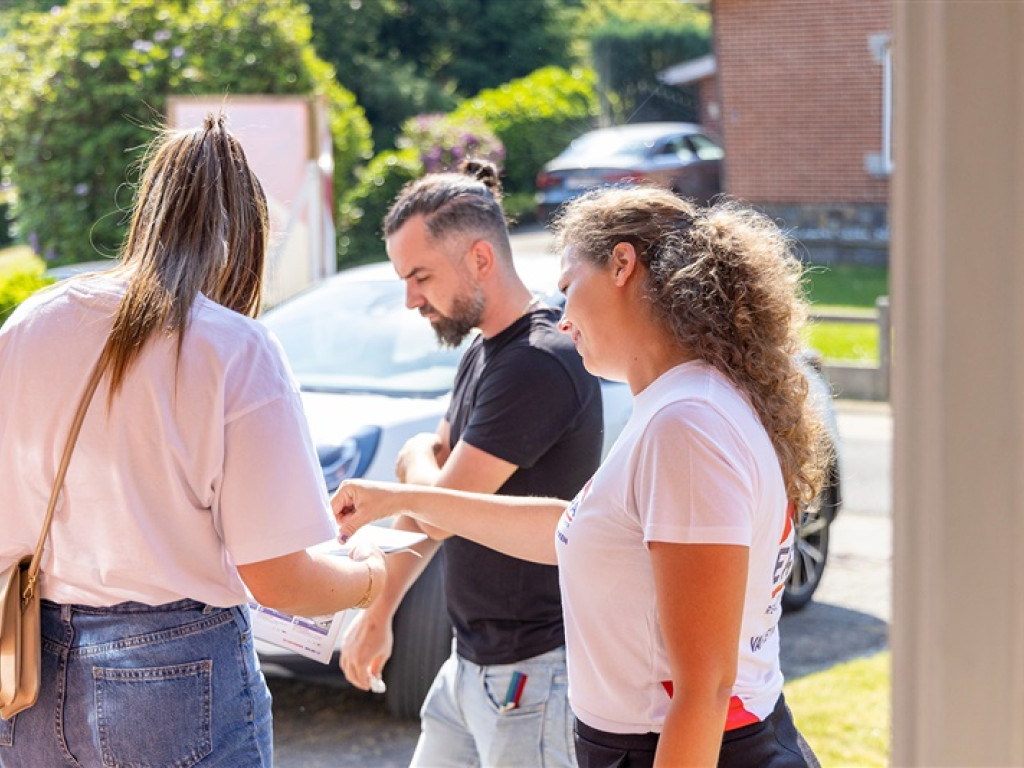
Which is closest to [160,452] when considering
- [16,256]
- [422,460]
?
[422,460]

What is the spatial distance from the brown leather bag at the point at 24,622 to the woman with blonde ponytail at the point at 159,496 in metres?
0.02

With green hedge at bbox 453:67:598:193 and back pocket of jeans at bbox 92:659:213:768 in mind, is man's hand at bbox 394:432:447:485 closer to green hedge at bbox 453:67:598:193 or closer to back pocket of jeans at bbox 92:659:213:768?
back pocket of jeans at bbox 92:659:213:768

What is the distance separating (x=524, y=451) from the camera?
8.56 feet

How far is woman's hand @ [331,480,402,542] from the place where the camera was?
7.75 ft

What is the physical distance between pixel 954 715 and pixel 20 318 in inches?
59.4

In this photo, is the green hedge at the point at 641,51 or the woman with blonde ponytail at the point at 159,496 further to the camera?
the green hedge at the point at 641,51

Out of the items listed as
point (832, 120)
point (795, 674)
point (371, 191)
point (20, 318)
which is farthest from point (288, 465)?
point (832, 120)

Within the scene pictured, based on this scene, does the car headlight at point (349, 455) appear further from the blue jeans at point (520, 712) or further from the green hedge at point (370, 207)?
the green hedge at point (370, 207)

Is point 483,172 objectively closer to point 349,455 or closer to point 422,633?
point 349,455

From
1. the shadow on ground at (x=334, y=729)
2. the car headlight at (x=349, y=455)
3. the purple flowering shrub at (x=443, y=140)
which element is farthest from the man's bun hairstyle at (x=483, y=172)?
the purple flowering shrub at (x=443, y=140)

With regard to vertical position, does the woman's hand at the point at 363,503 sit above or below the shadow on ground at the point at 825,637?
above

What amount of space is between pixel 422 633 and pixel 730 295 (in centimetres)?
285

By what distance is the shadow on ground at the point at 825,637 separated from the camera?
18.0ft

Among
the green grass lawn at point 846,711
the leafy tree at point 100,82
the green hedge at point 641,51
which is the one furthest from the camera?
the green hedge at point 641,51
